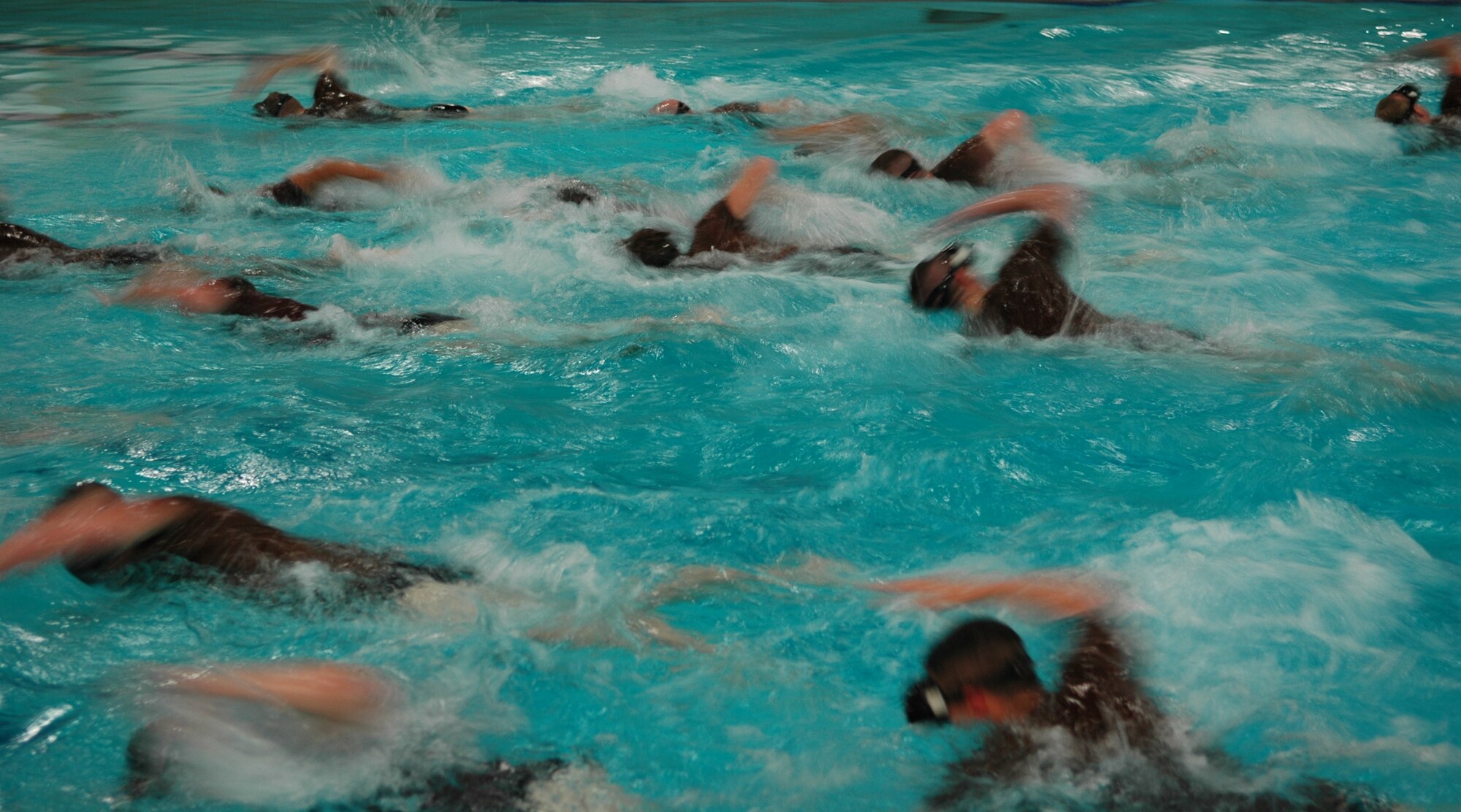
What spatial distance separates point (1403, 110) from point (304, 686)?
6.84 metres

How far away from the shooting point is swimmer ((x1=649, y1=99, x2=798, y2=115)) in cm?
718

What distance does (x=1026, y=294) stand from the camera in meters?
3.40

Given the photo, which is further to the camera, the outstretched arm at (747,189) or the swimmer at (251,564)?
the outstretched arm at (747,189)

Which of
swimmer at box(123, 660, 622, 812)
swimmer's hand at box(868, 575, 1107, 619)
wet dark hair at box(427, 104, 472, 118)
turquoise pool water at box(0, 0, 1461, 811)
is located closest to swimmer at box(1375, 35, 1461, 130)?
turquoise pool water at box(0, 0, 1461, 811)

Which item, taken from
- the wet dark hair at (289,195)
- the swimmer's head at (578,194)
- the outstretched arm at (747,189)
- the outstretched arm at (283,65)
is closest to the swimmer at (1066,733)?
the outstretched arm at (747,189)

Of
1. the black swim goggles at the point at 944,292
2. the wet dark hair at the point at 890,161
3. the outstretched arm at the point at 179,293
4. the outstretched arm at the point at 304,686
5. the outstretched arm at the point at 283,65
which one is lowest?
the outstretched arm at the point at 304,686

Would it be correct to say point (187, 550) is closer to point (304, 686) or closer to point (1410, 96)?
point (304, 686)

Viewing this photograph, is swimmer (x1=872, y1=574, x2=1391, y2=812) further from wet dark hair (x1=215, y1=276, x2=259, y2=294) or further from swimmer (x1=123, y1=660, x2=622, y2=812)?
wet dark hair (x1=215, y1=276, x2=259, y2=294)

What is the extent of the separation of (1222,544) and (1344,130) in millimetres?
5014

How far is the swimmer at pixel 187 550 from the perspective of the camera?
210 cm

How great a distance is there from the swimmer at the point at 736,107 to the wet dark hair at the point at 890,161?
5.99 feet

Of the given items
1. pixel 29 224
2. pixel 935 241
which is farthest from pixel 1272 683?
pixel 29 224

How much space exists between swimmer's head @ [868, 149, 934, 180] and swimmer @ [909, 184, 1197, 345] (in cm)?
170

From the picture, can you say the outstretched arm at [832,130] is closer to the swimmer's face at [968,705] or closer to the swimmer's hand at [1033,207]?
the swimmer's hand at [1033,207]
